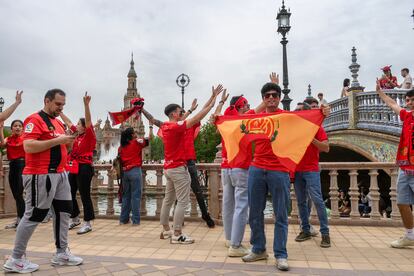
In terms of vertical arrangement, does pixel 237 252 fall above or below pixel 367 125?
below

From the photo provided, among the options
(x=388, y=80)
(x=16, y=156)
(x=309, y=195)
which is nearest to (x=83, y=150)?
(x=16, y=156)

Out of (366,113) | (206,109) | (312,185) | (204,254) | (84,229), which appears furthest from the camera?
(366,113)

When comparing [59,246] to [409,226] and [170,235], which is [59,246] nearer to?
[170,235]

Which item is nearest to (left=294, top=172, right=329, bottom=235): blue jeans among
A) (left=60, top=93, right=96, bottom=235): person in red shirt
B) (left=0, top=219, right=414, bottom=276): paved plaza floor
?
(left=0, top=219, right=414, bottom=276): paved plaza floor

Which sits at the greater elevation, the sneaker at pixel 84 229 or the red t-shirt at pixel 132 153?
the red t-shirt at pixel 132 153

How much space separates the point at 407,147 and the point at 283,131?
→ 7.06 ft

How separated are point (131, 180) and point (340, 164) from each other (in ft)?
13.5

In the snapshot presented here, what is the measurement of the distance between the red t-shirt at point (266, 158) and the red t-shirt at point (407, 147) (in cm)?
213

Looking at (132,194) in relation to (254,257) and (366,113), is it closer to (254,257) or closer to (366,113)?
(254,257)

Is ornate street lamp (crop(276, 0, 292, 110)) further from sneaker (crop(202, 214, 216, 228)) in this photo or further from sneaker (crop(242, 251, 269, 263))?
sneaker (crop(242, 251, 269, 263))

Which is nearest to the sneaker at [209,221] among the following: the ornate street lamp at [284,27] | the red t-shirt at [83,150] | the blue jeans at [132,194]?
the blue jeans at [132,194]

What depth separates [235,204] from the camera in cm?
496

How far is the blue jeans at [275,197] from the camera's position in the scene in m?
4.27

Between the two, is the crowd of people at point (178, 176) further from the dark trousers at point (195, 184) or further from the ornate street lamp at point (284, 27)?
the ornate street lamp at point (284, 27)
